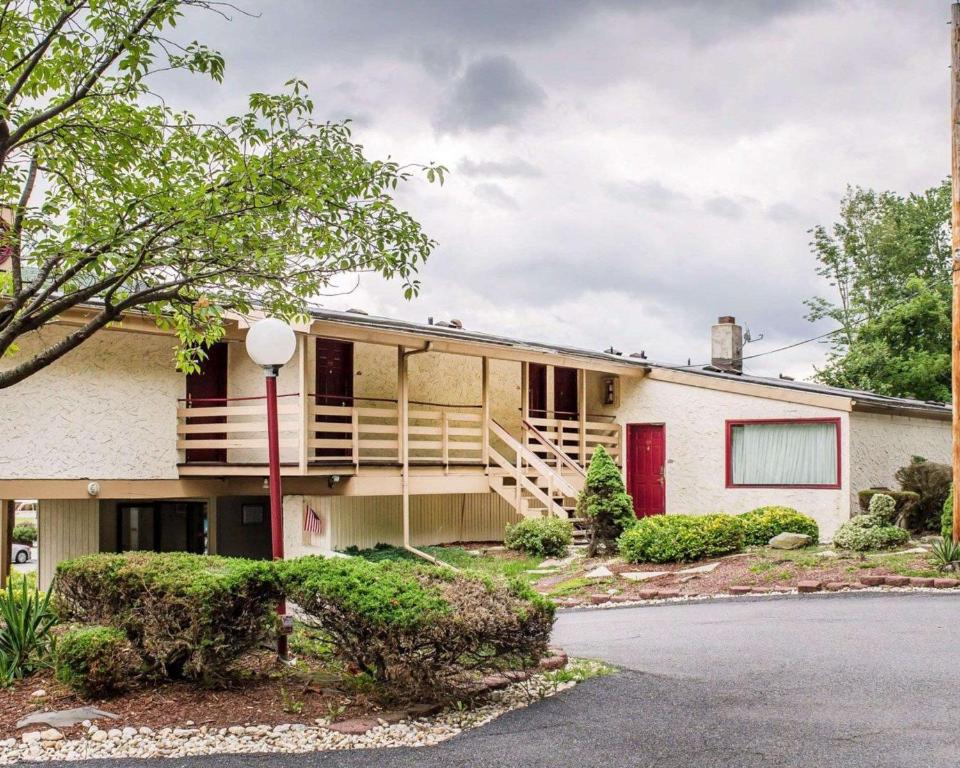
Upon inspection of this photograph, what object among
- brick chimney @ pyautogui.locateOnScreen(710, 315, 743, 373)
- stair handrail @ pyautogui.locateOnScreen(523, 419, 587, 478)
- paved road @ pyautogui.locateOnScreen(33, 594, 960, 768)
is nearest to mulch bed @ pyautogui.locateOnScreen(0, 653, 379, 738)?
paved road @ pyautogui.locateOnScreen(33, 594, 960, 768)

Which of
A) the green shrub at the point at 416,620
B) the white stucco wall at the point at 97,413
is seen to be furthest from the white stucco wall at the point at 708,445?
the green shrub at the point at 416,620

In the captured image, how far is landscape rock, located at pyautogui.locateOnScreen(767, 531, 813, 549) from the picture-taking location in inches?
635

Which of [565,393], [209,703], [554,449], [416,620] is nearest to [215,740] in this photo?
[209,703]

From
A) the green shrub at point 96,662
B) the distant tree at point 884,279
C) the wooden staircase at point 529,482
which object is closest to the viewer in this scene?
the green shrub at point 96,662

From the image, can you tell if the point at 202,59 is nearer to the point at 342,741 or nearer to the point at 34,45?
the point at 34,45

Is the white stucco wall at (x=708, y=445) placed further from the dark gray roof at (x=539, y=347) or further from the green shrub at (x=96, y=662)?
the green shrub at (x=96, y=662)

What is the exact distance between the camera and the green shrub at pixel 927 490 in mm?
18125

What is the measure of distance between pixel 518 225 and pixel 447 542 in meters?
6.83

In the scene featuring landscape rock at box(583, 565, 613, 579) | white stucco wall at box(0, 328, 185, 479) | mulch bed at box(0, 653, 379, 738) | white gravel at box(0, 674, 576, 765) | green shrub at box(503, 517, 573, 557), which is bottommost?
landscape rock at box(583, 565, 613, 579)

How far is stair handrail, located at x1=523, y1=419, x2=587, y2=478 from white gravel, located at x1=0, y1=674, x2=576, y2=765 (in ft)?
48.4

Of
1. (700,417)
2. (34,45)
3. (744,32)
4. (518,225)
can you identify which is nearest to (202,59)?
(34,45)

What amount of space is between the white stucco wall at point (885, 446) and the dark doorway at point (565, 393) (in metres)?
6.66

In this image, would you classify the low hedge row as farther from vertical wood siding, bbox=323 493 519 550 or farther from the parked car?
the parked car

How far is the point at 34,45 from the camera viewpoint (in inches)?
379
